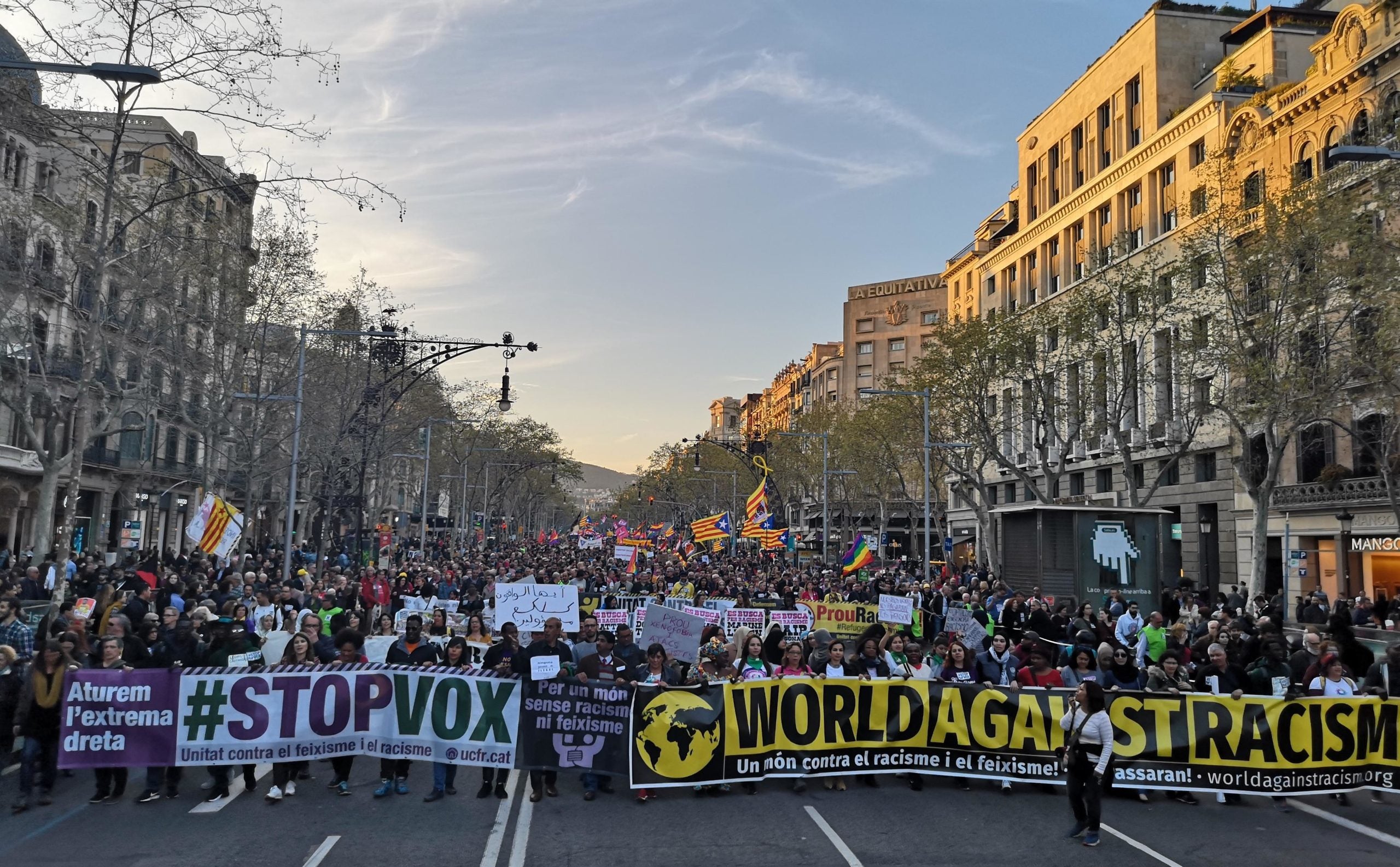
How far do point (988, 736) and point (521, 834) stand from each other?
4683 mm

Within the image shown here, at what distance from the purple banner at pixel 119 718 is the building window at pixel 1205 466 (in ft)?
133

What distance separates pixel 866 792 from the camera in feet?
34.6

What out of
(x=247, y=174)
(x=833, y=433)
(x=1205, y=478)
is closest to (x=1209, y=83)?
(x=1205, y=478)

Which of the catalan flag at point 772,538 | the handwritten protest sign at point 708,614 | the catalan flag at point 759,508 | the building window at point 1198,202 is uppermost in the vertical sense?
the building window at point 1198,202

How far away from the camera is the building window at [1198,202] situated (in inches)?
1179

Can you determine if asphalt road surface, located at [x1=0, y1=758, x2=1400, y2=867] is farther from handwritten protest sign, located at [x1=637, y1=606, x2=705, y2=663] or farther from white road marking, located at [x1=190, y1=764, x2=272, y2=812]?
handwritten protest sign, located at [x1=637, y1=606, x2=705, y2=663]

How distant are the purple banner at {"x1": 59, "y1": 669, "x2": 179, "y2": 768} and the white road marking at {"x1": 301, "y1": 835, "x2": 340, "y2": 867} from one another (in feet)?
7.10

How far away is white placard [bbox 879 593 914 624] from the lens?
1930cm

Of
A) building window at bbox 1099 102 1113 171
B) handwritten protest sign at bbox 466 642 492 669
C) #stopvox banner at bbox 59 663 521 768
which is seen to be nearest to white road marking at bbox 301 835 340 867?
#stopvox banner at bbox 59 663 521 768

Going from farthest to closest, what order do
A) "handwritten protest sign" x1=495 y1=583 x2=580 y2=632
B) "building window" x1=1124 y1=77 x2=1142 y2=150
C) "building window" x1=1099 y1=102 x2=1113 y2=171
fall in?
"building window" x1=1099 y1=102 x2=1113 y2=171, "building window" x1=1124 y1=77 x2=1142 y2=150, "handwritten protest sign" x1=495 y1=583 x2=580 y2=632

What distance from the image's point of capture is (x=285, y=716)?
999cm

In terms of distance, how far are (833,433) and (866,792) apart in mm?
53263

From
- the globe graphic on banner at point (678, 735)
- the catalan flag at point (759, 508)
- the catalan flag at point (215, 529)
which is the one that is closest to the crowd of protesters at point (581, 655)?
the globe graphic on banner at point (678, 735)

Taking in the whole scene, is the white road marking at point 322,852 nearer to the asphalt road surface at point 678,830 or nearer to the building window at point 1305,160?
the asphalt road surface at point 678,830
